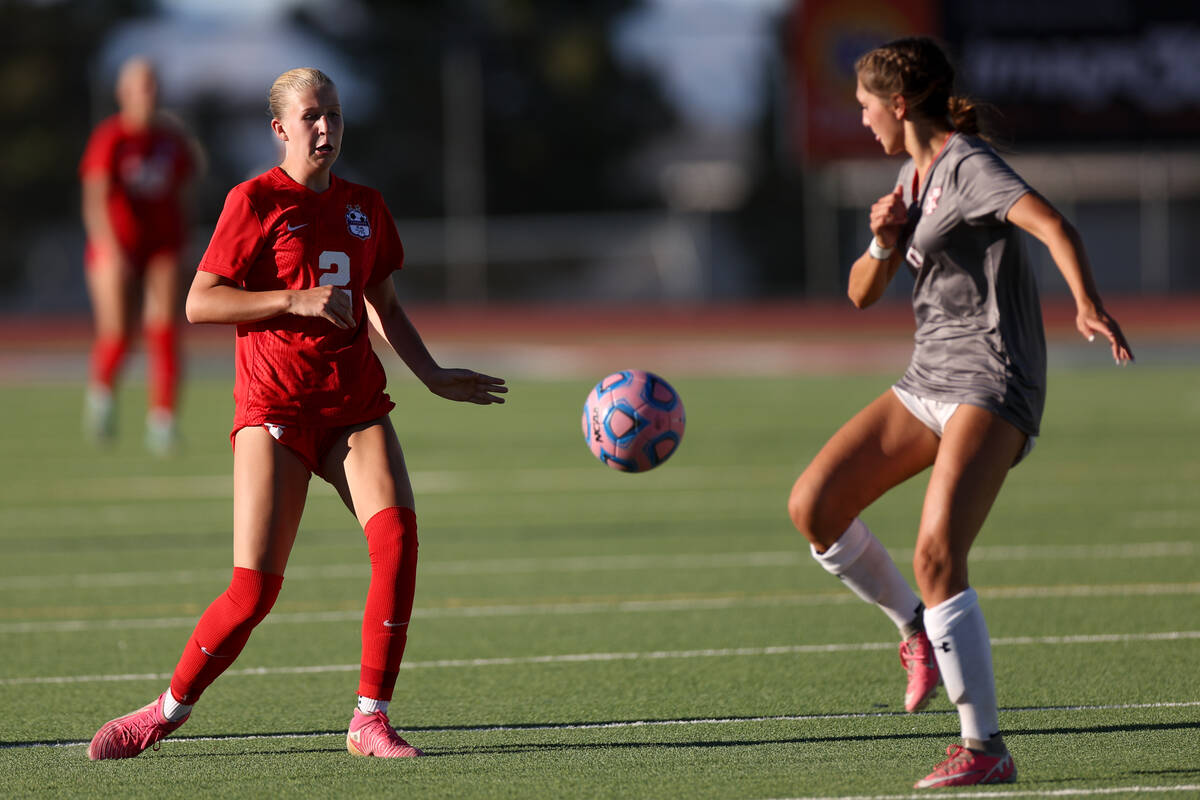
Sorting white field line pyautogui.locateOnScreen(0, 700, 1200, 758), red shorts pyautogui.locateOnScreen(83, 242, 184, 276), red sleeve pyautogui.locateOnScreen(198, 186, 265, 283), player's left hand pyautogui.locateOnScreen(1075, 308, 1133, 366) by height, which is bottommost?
white field line pyautogui.locateOnScreen(0, 700, 1200, 758)

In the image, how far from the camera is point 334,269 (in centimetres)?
486

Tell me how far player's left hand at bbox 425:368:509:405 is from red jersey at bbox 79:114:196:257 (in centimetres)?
856

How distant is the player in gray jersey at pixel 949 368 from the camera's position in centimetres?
435

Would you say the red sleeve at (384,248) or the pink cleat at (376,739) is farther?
the red sleeve at (384,248)

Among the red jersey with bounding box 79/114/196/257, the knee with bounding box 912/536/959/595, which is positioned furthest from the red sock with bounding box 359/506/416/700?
the red jersey with bounding box 79/114/196/257

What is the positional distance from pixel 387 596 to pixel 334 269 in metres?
0.98

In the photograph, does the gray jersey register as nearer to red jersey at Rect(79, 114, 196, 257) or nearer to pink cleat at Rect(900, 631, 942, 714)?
pink cleat at Rect(900, 631, 942, 714)

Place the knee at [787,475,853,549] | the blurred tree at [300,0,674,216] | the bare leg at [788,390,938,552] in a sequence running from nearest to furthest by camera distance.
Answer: the bare leg at [788,390,938,552]
the knee at [787,475,853,549]
the blurred tree at [300,0,674,216]

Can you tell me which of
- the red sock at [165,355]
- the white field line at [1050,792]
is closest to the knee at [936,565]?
the white field line at [1050,792]

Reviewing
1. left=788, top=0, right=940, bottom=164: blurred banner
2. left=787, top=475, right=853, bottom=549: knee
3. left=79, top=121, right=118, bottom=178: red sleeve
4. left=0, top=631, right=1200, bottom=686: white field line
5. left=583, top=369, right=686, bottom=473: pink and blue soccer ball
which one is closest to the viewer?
left=787, top=475, right=853, bottom=549: knee

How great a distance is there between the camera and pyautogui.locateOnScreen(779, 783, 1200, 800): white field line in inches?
167

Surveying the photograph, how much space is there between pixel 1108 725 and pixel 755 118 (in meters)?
35.9

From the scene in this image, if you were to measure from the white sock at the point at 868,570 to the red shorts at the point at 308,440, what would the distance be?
1.56m

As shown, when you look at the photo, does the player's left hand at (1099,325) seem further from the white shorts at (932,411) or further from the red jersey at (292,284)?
the red jersey at (292,284)
